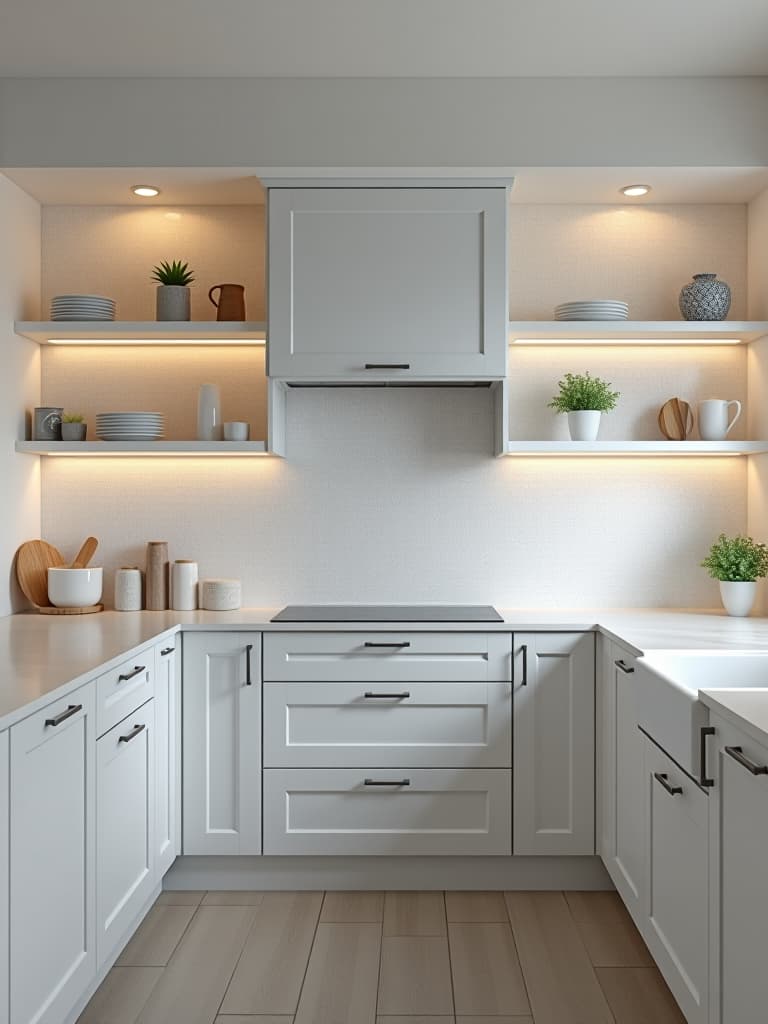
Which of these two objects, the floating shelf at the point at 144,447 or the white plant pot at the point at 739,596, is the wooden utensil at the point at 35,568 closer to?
the floating shelf at the point at 144,447

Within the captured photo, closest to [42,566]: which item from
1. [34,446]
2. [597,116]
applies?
[34,446]

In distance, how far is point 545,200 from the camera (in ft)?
11.6

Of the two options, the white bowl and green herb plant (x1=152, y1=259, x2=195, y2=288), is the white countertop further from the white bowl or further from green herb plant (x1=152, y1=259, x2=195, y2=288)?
green herb plant (x1=152, y1=259, x2=195, y2=288)

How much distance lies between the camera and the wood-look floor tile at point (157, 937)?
2.60m

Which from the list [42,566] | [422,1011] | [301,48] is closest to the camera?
[422,1011]

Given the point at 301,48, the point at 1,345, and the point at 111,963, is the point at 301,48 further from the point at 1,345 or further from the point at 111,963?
the point at 111,963

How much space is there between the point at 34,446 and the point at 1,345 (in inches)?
14.7

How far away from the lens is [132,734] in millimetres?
2564

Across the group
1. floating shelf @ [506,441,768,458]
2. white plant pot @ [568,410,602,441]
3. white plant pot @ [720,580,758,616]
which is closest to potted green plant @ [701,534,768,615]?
white plant pot @ [720,580,758,616]

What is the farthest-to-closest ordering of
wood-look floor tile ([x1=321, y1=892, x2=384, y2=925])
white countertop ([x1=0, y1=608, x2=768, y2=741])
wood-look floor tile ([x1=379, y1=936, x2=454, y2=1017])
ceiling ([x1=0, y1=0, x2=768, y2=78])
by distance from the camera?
wood-look floor tile ([x1=321, y1=892, x2=384, y2=925]) → ceiling ([x1=0, y1=0, x2=768, y2=78]) → wood-look floor tile ([x1=379, y1=936, x2=454, y2=1017]) → white countertop ([x1=0, y1=608, x2=768, y2=741])

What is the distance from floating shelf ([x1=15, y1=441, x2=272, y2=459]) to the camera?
11.0ft

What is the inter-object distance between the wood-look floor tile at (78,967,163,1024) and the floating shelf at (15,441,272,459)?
1684 millimetres

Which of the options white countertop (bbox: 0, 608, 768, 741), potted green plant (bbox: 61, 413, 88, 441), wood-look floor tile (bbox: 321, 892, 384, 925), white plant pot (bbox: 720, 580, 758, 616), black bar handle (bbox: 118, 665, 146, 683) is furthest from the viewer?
potted green plant (bbox: 61, 413, 88, 441)

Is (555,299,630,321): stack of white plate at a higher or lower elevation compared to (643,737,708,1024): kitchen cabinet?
higher
